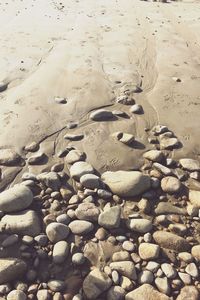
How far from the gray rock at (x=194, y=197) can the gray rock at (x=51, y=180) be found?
1509 mm

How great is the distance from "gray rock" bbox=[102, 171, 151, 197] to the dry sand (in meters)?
0.40

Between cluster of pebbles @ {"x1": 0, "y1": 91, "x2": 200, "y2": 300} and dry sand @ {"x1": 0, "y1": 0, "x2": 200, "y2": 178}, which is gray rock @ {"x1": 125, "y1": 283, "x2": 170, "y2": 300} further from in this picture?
dry sand @ {"x1": 0, "y1": 0, "x2": 200, "y2": 178}

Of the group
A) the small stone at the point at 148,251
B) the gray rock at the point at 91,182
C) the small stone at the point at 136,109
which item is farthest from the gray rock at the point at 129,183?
the small stone at the point at 136,109

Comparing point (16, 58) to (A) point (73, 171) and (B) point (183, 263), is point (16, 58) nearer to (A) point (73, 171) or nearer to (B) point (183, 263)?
(A) point (73, 171)

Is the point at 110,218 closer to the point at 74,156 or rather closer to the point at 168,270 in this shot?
the point at 168,270

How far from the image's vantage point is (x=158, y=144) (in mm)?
5359

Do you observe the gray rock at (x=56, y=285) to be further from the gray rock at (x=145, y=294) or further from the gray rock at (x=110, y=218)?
the gray rock at (x=110, y=218)

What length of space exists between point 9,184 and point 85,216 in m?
1.12

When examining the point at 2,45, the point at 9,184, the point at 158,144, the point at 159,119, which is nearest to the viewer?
the point at 9,184

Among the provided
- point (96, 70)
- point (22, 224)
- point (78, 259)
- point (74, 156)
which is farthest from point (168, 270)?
point (96, 70)

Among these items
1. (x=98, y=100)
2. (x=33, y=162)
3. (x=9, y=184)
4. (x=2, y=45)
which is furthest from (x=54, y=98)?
(x=2, y=45)

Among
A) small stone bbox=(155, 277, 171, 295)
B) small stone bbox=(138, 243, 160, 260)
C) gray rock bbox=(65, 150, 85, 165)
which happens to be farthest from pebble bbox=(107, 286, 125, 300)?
gray rock bbox=(65, 150, 85, 165)

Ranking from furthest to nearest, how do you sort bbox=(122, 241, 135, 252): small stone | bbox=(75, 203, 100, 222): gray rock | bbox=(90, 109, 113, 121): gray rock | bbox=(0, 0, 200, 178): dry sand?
bbox=(90, 109, 113, 121): gray rock < bbox=(0, 0, 200, 178): dry sand < bbox=(75, 203, 100, 222): gray rock < bbox=(122, 241, 135, 252): small stone

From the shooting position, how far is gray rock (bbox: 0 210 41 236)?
397cm
